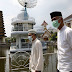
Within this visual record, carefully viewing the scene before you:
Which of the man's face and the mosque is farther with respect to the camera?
the mosque

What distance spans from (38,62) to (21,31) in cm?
1400

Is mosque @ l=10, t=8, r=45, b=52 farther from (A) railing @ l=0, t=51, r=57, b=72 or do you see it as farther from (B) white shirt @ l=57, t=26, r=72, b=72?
(B) white shirt @ l=57, t=26, r=72, b=72

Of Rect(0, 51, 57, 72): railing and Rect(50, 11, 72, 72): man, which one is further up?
Rect(50, 11, 72, 72): man

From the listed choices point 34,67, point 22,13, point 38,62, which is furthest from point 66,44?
point 22,13

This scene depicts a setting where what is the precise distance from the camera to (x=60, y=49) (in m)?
1.98

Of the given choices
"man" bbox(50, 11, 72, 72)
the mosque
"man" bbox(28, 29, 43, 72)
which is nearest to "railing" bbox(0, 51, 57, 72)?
"man" bbox(28, 29, 43, 72)

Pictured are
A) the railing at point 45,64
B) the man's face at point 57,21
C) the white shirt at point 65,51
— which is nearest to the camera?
the white shirt at point 65,51

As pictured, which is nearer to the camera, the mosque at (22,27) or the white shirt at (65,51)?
the white shirt at (65,51)

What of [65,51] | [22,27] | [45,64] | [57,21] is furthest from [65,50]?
[22,27]

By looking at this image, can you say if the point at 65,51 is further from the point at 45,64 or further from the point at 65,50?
the point at 45,64

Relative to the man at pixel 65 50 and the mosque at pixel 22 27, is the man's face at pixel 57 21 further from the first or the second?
the mosque at pixel 22 27

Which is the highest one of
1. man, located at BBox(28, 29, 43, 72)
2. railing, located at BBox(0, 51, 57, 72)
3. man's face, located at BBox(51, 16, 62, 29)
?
man's face, located at BBox(51, 16, 62, 29)

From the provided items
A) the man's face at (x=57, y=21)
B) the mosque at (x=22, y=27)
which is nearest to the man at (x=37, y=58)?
the man's face at (x=57, y=21)

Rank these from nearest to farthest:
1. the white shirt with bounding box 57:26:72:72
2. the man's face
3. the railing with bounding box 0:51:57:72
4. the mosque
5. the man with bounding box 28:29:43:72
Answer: the white shirt with bounding box 57:26:72:72 → the man's face → the man with bounding box 28:29:43:72 → the railing with bounding box 0:51:57:72 → the mosque
